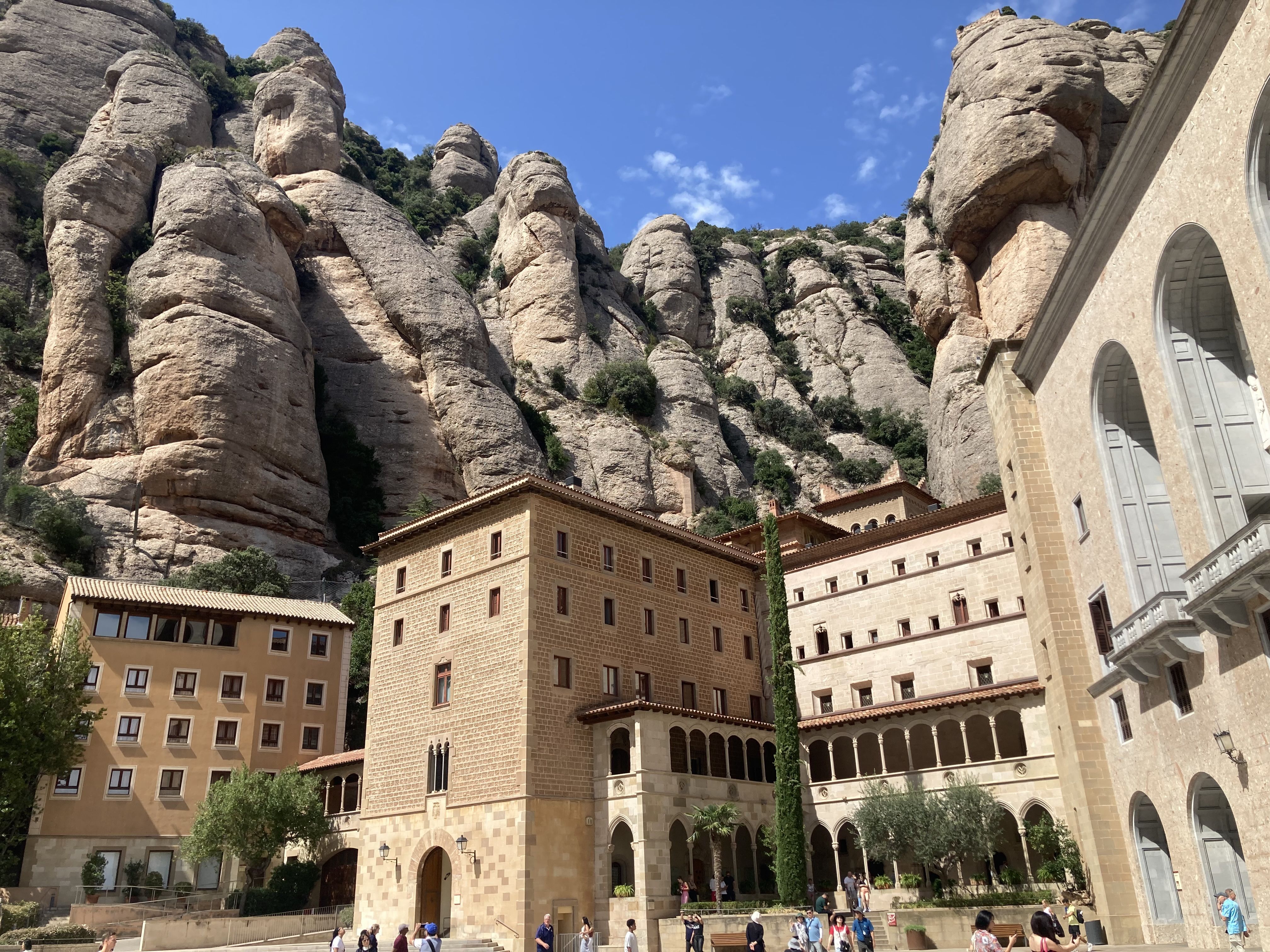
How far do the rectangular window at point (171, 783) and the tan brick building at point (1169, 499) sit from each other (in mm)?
33293

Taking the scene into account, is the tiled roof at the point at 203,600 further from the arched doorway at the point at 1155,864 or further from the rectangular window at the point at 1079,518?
the arched doorway at the point at 1155,864

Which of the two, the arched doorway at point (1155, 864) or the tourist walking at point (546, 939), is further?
the arched doorway at point (1155, 864)

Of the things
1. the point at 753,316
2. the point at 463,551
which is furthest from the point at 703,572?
the point at 753,316

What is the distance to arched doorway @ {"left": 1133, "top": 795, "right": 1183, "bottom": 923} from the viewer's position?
69.6ft

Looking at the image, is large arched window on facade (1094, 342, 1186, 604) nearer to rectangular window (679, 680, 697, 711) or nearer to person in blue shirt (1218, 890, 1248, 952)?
person in blue shirt (1218, 890, 1248, 952)

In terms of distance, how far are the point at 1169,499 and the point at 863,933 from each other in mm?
11650

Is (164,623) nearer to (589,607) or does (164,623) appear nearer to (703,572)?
(589,607)

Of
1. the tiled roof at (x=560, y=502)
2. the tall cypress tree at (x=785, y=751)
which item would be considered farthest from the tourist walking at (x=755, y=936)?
the tiled roof at (x=560, y=502)

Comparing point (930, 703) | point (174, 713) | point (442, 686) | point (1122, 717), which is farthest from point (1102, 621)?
point (174, 713)

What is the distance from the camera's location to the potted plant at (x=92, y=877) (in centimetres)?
3531

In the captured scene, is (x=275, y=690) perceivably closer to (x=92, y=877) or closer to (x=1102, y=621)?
(x=92, y=877)

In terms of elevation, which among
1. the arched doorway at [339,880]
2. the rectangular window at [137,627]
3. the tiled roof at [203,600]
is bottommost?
the arched doorway at [339,880]

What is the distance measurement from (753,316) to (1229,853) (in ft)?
243

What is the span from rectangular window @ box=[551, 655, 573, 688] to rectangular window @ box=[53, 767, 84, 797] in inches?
787
